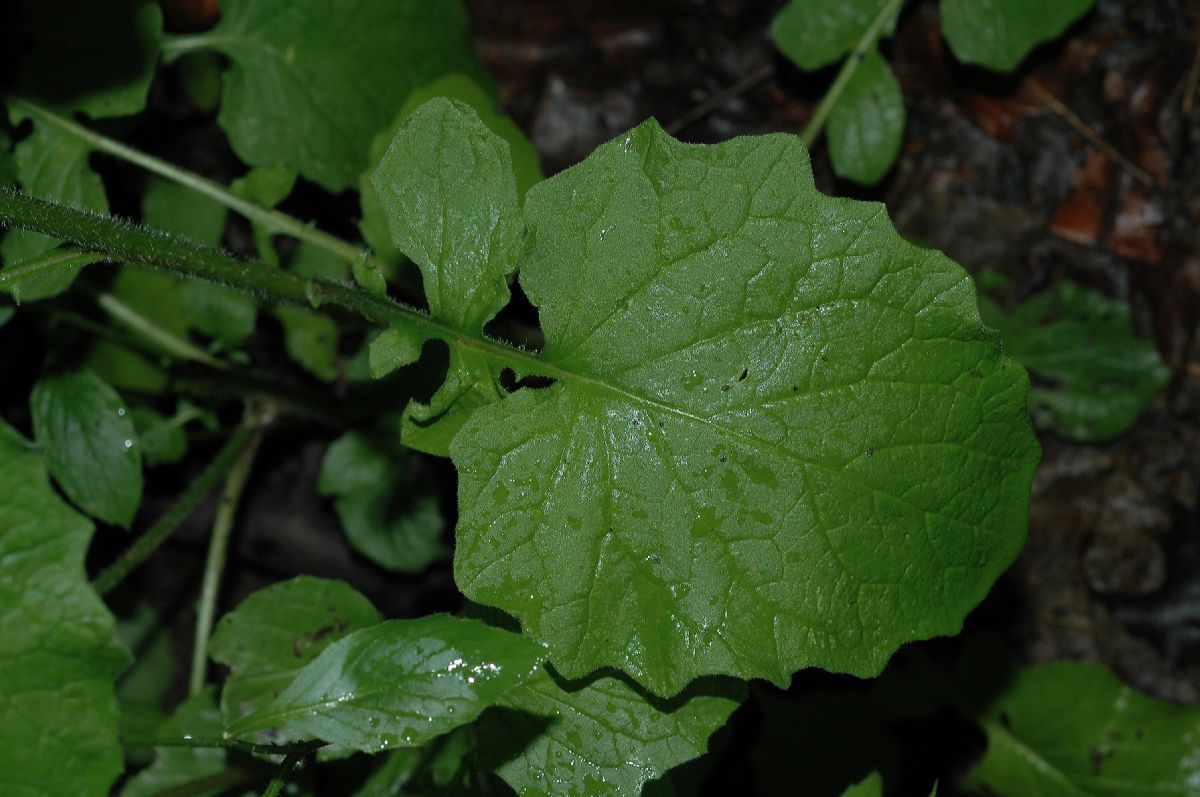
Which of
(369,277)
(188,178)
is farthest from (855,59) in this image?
(188,178)

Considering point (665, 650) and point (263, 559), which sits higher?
point (665, 650)

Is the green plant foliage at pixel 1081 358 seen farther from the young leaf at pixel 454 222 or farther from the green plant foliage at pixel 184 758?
the green plant foliage at pixel 184 758

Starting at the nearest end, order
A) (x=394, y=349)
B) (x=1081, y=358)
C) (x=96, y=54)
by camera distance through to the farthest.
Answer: (x=394, y=349), (x=96, y=54), (x=1081, y=358)

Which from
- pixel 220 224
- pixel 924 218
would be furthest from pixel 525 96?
pixel 924 218

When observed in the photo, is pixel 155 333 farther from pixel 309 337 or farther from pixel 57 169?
pixel 57 169

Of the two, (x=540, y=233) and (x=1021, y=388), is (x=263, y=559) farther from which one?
(x=1021, y=388)

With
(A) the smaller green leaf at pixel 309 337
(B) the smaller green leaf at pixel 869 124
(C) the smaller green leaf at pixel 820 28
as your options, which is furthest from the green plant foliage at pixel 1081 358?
(A) the smaller green leaf at pixel 309 337

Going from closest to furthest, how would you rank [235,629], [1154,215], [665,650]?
[665,650] → [235,629] → [1154,215]

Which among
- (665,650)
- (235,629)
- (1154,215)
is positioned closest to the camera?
(665,650)
